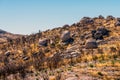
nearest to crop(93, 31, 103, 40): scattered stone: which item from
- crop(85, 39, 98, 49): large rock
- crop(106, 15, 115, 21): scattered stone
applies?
crop(85, 39, 98, 49): large rock

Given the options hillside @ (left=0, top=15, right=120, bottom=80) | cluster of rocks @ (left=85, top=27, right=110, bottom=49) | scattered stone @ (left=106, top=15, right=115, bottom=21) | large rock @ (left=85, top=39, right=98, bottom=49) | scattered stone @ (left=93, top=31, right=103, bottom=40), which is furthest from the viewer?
scattered stone @ (left=106, top=15, right=115, bottom=21)

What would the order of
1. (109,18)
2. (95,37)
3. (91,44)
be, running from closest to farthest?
(91,44), (95,37), (109,18)

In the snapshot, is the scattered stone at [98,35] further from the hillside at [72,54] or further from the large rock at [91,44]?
the large rock at [91,44]

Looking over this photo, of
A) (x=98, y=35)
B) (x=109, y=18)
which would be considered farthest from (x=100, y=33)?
(x=109, y=18)

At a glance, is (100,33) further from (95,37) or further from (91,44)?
(91,44)

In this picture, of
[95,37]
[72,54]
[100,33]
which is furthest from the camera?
[100,33]

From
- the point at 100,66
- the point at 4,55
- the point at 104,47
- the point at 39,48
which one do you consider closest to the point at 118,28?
the point at 104,47

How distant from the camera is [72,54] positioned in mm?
71688

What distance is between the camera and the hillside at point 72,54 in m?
44.5

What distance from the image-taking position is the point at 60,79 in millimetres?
40812

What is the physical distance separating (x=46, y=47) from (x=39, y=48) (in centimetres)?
317

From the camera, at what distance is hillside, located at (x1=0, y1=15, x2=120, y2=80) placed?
1752 inches

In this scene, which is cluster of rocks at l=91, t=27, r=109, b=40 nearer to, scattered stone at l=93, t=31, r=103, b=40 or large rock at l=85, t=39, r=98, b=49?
scattered stone at l=93, t=31, r=103, b=40

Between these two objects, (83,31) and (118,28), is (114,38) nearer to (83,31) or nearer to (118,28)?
(118,28)
